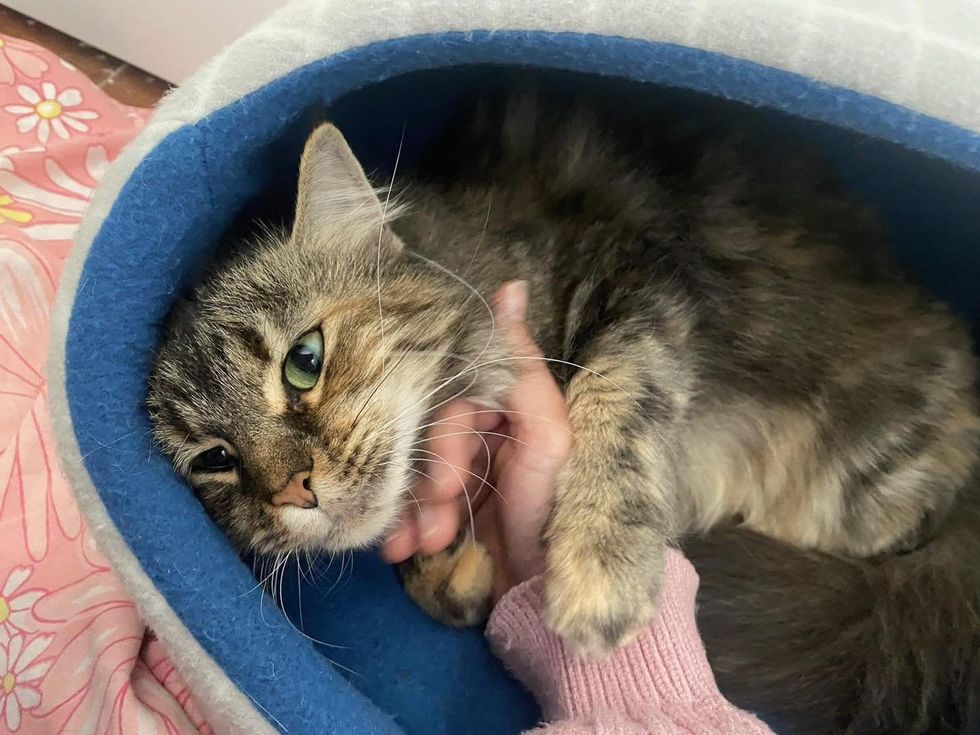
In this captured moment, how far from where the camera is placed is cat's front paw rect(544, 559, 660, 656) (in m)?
0.91

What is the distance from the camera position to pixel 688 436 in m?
1.19

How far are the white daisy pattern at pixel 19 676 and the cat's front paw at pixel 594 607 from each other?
88cm

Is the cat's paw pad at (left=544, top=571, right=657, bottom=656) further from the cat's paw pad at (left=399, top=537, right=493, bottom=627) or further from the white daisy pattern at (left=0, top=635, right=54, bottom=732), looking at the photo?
the white daisy pattern at (left=0, top=635, right=54, bottom=732)

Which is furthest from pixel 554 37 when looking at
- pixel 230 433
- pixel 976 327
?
pixel 976 327

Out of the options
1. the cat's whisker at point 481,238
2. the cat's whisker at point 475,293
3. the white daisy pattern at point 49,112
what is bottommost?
the white daisy pattern at point 49,112

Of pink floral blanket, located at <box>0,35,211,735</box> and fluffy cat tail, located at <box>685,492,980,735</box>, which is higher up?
fluffy cat tail, located at <box>685,492,980,735</box>

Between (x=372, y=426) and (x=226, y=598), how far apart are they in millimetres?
254

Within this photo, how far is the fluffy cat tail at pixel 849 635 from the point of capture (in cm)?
95

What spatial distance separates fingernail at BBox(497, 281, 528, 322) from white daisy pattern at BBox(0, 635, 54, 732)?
0.94 meters

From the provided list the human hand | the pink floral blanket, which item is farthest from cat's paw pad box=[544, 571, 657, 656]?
the pink floral blanket

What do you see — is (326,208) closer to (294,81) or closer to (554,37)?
(294,81)

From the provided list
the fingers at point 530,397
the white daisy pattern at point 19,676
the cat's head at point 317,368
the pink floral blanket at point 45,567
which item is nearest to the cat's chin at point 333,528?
the cat's head at point 317,368

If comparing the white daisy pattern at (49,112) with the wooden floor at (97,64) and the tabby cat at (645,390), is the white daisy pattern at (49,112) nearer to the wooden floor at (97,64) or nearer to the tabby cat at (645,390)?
the wooden floor at (97,64)

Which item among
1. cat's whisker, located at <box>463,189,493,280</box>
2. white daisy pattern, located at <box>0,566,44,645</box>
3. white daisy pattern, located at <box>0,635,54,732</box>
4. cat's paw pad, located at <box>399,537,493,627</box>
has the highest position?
cat's whisker, located at <box>463,189,493,280</box>
